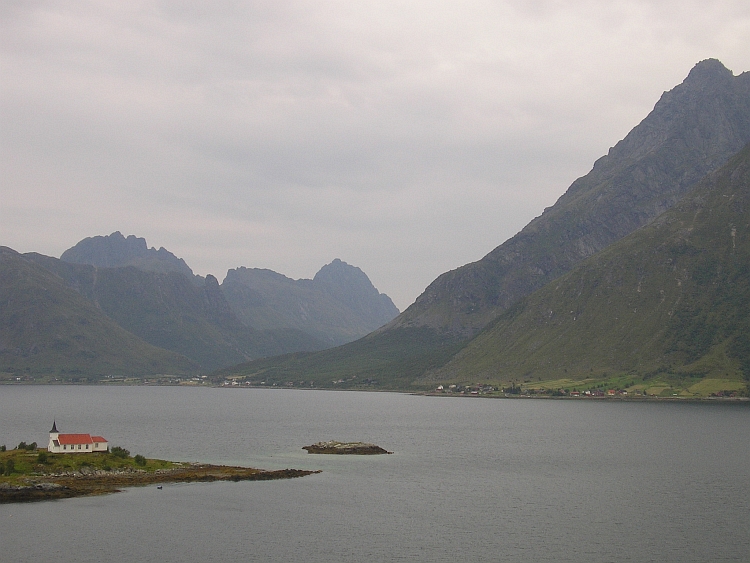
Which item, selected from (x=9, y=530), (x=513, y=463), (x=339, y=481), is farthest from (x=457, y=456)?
(x=9, y=530)

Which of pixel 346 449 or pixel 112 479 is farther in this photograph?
pixel 346 449

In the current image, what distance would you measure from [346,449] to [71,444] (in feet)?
173

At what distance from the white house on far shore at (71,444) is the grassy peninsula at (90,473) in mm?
1647

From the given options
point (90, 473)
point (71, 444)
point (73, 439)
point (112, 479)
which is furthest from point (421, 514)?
point (73, 439)

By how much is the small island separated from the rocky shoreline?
94.2ft

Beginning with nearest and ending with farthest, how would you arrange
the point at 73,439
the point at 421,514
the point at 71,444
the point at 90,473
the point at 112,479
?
the point at 421,514 → the point at 112,479 → the point at 90,473 → the point at 71,444 → the point at 73,439

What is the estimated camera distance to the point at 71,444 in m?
130

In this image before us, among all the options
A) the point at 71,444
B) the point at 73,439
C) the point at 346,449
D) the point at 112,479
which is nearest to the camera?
the point at 112,479

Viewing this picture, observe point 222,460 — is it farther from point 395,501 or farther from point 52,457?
point 395,501

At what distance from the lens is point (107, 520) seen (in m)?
93.3

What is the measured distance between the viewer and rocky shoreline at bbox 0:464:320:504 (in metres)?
105

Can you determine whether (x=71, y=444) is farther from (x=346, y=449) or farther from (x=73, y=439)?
(x=346, y=449)

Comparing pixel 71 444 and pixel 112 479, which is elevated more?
pixel 71 444

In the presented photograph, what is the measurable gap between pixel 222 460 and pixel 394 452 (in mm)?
35593
